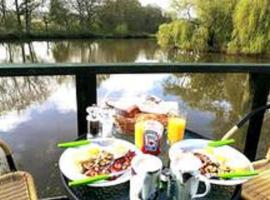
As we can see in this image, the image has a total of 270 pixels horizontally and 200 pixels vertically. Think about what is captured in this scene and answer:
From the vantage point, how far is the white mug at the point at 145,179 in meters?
0.84

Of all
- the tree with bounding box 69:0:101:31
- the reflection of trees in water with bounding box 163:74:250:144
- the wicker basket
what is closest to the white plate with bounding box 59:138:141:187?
the wicker basket

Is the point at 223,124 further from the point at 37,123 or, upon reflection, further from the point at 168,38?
the point at 168,38

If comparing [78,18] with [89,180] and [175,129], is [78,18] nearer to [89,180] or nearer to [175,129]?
[175,129]

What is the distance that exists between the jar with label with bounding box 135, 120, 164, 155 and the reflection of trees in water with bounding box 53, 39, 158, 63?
11.9m

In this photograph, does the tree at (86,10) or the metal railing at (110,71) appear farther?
the tree at (86,10)

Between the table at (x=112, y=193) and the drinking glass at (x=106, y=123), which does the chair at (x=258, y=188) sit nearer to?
the table at (x=112, y=193)

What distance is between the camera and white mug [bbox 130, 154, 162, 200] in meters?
0.84

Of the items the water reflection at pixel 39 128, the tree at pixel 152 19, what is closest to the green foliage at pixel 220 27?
the tree at pixel 152 19

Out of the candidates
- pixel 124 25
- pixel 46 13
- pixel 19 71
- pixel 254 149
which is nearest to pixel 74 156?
pixel 19 71

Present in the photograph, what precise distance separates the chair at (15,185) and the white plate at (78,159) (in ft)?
1.07

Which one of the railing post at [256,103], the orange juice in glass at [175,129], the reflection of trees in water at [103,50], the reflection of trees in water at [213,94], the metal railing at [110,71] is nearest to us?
the orange juice in glass at [175,129]

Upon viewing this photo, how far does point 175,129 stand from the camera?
1.23 m

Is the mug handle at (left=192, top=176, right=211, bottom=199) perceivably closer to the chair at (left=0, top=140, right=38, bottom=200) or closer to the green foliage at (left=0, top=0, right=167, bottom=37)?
the chair at (left=0, top=140, right=38, bottom=200)

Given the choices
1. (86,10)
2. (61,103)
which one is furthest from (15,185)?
(86,10)
